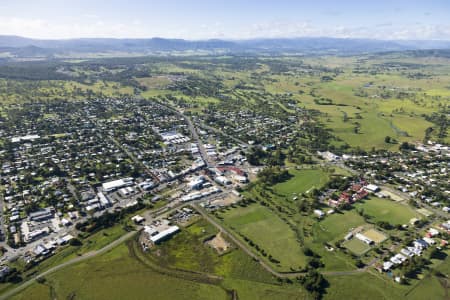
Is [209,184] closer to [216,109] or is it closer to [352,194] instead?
[352,194]

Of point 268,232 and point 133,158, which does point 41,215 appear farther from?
point 268,232

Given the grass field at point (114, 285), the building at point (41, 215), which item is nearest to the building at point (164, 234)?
the grass field at point (114, 285)

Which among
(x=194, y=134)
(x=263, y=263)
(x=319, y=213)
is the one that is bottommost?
(x=263, y=263)

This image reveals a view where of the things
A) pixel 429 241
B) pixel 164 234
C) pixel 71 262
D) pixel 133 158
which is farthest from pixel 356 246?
pixel 133 158

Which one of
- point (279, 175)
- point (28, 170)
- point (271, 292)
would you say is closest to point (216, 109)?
point (279, 175)

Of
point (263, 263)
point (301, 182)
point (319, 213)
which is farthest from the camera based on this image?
point (301, 182)

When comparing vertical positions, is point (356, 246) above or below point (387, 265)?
below
